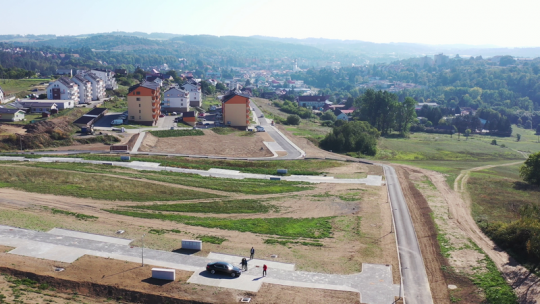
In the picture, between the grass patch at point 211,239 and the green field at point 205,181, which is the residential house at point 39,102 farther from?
the grass patch at point 211,239

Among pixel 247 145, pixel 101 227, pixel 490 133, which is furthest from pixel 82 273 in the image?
pixel 490 133

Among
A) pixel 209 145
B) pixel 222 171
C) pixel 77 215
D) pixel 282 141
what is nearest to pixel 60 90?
pixel 209 145

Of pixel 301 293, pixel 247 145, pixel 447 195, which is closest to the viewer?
pixel 301 293

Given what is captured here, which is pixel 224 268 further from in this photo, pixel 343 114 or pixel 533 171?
pixel 343 114

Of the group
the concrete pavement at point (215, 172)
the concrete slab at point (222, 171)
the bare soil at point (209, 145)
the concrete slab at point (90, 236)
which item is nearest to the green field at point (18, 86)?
the bare soil at point (209, 145)

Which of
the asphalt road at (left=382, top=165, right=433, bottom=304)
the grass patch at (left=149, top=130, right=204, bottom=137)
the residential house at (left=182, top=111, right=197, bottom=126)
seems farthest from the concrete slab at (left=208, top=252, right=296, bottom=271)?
the residential house at (left=182, top=111, right=197, bottom=126)

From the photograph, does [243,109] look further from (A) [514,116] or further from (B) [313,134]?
(A) [514,116]
